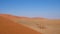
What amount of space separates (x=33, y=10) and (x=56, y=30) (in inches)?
36.5

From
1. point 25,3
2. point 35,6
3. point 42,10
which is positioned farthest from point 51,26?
point 25,3

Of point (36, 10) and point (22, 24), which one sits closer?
point (36, 10)

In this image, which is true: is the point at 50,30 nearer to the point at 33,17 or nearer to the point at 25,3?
the point at 33,17

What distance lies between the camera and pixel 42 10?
3463 millimetres

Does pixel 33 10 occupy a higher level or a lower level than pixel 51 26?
higher

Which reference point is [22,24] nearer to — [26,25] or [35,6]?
[26,25]

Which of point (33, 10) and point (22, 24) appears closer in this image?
point (33, 10)

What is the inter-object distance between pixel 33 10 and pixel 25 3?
330 millimetres

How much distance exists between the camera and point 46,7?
3469mm

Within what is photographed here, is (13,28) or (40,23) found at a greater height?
(40,23)

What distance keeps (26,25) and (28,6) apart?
2.31ft

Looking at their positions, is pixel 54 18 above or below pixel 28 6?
below

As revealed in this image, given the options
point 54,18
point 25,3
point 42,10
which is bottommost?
point 54,18

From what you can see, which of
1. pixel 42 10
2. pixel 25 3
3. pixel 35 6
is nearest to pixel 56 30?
pixel 42 10
